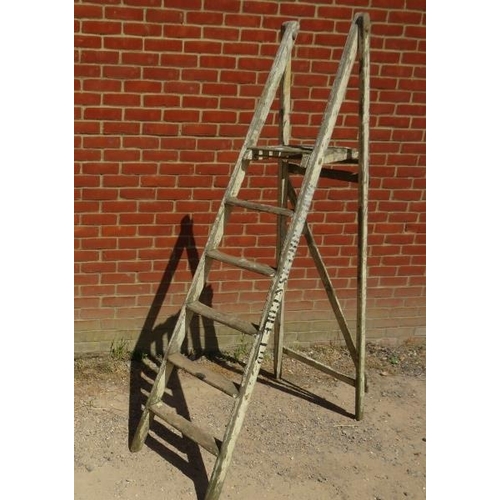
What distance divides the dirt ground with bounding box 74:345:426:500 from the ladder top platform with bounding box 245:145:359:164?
1590 mm

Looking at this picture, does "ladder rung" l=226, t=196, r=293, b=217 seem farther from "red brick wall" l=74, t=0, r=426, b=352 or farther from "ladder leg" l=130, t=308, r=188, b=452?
"red brick wall" l=74, t=0, r=426, b=352

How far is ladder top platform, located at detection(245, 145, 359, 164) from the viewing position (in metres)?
2.82

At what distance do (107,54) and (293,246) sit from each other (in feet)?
5.71

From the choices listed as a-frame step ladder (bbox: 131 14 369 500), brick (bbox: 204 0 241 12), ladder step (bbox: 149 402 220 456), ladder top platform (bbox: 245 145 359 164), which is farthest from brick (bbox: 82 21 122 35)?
ladder step (bbox: 149 402 220 456)

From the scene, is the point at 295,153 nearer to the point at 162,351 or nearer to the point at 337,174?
the point at 337,174

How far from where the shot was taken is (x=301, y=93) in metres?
3.66

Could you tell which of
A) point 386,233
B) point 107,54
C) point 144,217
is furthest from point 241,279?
point 107,54

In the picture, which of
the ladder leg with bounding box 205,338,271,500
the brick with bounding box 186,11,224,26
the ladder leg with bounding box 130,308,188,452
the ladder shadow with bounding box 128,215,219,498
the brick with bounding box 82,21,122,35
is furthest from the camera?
the brick with bounding box 186,11,224,26

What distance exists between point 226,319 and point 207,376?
0.99 ft

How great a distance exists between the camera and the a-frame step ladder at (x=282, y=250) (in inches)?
104

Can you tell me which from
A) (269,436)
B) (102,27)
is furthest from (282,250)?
(102,27)

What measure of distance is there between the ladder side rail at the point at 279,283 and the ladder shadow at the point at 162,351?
493 millimetres

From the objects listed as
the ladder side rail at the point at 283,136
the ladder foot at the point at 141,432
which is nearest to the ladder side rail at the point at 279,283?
the ladder side rail at the point at 283,136

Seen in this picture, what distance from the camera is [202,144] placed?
3.62m
